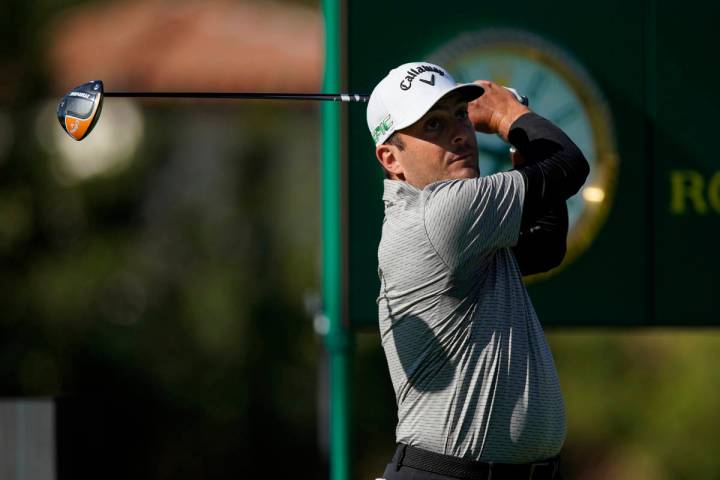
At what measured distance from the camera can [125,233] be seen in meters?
8.77

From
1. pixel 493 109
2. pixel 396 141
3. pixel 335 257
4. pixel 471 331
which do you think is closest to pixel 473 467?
pixel 471 331

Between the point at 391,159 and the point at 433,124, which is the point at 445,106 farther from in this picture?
the point at 391,159

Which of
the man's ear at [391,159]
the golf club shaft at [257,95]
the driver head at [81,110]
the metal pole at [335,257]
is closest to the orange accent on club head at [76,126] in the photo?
the driver head at [81,110]

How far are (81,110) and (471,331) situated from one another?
1462 mm

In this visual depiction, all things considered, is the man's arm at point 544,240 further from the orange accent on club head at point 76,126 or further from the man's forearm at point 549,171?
the orange accent on club head at point 76,126

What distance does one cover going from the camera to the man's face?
3.38 metres

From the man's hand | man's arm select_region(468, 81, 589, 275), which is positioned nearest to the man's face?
man's arm select_region(468, 81, 589, 275)

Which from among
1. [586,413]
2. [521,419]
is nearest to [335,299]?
[521,419]

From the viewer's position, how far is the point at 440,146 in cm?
338

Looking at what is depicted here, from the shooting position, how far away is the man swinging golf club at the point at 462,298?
3213 mm

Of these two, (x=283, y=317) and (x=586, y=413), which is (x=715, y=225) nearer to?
(x=586, y=413)

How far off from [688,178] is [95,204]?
16.1ft

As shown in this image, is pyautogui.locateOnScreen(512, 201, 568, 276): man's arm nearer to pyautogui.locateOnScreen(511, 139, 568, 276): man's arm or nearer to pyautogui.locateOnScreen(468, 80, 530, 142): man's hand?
pyautogui.locateOnScreen(511, 139, 568, 276): man's arm

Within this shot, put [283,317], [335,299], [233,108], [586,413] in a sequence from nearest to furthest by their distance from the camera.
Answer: [335,299] < [586,413] < [283,317] < [233,108]
